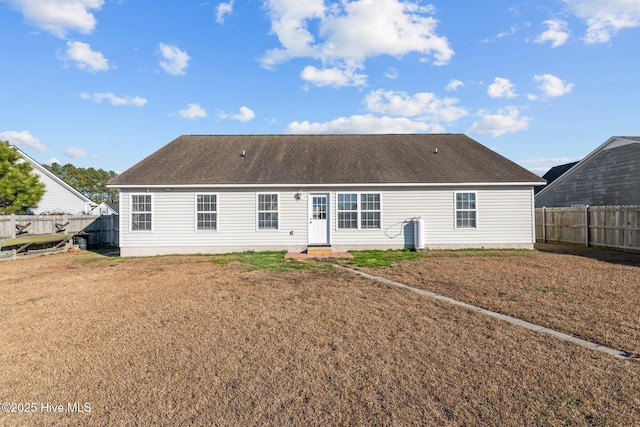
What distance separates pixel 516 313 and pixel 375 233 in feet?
27.5

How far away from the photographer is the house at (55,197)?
23902 millimetres

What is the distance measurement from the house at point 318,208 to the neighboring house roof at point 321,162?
0.28 ft

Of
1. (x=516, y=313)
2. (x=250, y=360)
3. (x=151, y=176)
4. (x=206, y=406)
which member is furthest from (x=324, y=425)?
(x=151, y=176)

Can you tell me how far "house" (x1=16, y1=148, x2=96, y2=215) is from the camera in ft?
78.4

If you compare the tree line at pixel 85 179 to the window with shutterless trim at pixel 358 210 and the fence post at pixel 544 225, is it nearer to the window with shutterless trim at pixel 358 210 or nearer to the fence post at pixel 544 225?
the window with shutterless trim at pixel 358 210

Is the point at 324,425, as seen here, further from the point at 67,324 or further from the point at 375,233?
the point at 375,233

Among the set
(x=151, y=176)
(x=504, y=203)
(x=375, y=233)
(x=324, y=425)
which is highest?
(x=151, y=176)

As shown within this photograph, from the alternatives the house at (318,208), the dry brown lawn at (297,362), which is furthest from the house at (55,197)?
the dry brown lawn at (297,362)

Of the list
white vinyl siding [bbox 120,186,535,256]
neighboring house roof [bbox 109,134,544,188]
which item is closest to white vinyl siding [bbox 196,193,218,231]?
white vinyl siding [bbox 120,186,535,256]

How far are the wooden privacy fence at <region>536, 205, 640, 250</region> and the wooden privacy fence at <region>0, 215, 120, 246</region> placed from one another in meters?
23.8

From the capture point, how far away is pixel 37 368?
3.79m

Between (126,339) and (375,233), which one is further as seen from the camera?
(375,233)

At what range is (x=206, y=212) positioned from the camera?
1369 cm

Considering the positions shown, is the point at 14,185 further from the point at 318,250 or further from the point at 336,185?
the point at 336,185
